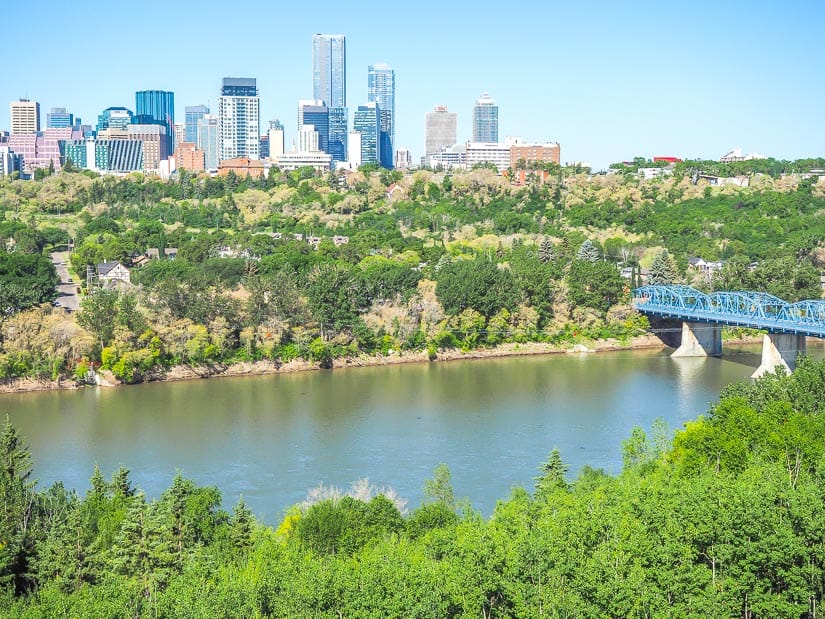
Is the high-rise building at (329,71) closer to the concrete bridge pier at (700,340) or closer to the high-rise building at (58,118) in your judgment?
the high-rise building at (58,118)

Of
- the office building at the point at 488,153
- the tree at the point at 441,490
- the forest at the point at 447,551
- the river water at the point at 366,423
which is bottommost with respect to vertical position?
the river water at the point at 366,423

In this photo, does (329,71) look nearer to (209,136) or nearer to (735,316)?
(209,136)

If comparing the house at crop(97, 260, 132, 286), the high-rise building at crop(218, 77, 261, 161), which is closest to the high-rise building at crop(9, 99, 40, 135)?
the high-rise building at crop(218, 77, 261, 161)

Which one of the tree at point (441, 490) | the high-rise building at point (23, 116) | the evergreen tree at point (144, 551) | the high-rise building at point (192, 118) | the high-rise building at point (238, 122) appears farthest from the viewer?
the high-rise building at point (192, 118)

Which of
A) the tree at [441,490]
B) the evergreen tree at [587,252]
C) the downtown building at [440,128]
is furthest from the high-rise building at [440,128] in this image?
the tree at [441,490]

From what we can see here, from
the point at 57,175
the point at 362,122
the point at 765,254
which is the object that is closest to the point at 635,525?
the point at 765,254

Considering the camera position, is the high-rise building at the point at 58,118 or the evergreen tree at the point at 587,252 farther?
the high-rise building at the point at 58,118

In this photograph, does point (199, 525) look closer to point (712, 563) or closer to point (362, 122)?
point (712, 563)
